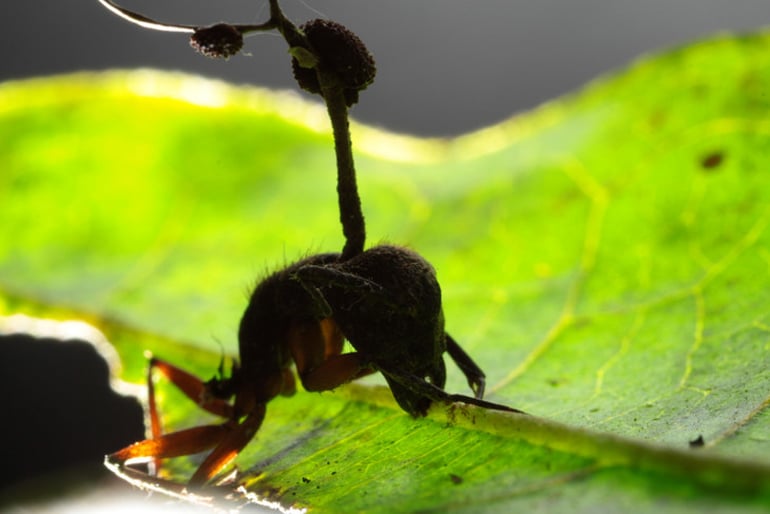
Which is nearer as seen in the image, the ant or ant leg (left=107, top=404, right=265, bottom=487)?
the ant

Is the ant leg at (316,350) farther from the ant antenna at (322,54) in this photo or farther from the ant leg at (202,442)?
the ant antenna at (322,54)

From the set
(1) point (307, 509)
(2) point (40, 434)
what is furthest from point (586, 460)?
(2) point (40, 434)

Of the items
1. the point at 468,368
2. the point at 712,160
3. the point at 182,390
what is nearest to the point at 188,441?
the point at 182,390

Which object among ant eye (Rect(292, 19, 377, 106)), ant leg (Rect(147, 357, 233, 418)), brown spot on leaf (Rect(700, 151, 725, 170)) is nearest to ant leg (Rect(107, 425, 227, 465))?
ant leg (Rect(147, 357, 233, 418))

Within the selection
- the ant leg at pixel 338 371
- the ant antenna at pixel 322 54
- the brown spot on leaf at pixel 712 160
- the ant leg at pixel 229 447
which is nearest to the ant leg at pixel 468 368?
the ant leg at pixel 338 371

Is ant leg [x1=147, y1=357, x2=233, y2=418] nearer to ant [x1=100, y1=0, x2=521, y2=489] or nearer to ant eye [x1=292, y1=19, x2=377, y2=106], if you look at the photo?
ant [x1=100, y1=0, x2=521, y2=489]

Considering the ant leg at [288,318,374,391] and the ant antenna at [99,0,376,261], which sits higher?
the ant antenna at [99,0,376,261]

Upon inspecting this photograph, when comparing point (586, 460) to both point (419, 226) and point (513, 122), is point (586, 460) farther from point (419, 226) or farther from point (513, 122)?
point (513, 122)
